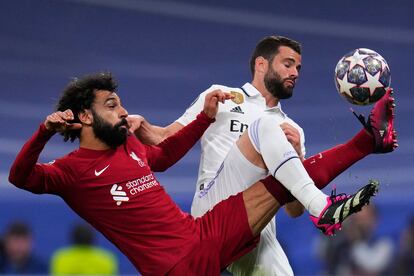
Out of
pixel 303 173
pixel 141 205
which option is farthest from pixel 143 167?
pixel 303 173

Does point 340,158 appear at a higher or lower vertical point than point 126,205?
higher

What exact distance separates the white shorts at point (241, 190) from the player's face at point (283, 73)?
1.99 feet

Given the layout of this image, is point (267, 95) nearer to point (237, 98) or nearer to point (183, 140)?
point (237, 98)

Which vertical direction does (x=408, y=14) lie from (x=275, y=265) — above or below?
above

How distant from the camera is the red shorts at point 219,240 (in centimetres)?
440

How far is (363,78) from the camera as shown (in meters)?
4.54

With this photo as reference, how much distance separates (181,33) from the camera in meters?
10.8

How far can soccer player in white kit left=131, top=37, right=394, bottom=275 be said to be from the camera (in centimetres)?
459

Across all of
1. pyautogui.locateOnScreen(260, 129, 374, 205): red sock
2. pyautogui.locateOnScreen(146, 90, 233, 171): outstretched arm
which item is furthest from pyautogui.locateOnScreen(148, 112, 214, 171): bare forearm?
pyautogui.locateOnScreen(260, 129, 374, 205): red sock

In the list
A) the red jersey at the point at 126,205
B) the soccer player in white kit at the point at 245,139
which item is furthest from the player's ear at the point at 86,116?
the soccer player in white kit at the point at 245,139

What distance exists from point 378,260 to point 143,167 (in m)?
2.91

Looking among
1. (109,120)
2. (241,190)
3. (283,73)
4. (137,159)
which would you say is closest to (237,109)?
(283,73)

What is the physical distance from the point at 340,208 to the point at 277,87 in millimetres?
1128

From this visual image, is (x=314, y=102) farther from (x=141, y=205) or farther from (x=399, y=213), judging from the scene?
(x=141, y=205)
